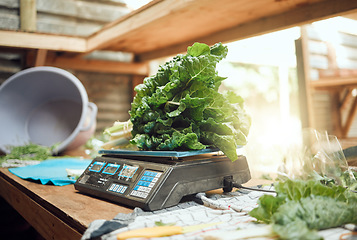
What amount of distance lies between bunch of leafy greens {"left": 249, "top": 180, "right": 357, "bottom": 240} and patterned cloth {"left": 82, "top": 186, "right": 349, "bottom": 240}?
0.03 metres

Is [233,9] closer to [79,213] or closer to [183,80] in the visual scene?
[183,80]

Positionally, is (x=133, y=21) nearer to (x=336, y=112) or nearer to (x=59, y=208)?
(x=59, y=208)

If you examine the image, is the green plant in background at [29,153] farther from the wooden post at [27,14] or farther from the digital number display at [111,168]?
the wooden post at [27,14]

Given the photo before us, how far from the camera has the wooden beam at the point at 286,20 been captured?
150 centimetres

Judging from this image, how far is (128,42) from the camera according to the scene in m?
2.64

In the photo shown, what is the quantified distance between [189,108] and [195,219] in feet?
1.20

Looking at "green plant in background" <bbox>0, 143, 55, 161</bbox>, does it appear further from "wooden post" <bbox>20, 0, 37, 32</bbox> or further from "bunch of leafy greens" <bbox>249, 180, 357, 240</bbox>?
"bunch of leafy greens" <bbox>249, 180, 357, 240</bbox>

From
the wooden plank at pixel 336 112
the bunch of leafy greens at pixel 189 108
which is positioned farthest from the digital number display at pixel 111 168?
the wooden plank at pixel 336 112

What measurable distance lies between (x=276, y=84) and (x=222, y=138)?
6076mm

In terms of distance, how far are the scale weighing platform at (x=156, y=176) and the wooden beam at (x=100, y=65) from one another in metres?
2.15

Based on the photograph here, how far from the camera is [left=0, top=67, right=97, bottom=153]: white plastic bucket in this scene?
7.98 ft

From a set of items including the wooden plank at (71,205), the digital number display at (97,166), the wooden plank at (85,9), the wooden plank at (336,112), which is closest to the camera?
the wooden plank at (71,205)

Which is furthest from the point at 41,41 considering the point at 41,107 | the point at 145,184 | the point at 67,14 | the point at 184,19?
the point at 145,184

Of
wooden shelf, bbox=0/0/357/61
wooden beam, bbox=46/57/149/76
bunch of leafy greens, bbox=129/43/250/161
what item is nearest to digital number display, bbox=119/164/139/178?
bunch of leafy greens, bbox=129/43/250/161
